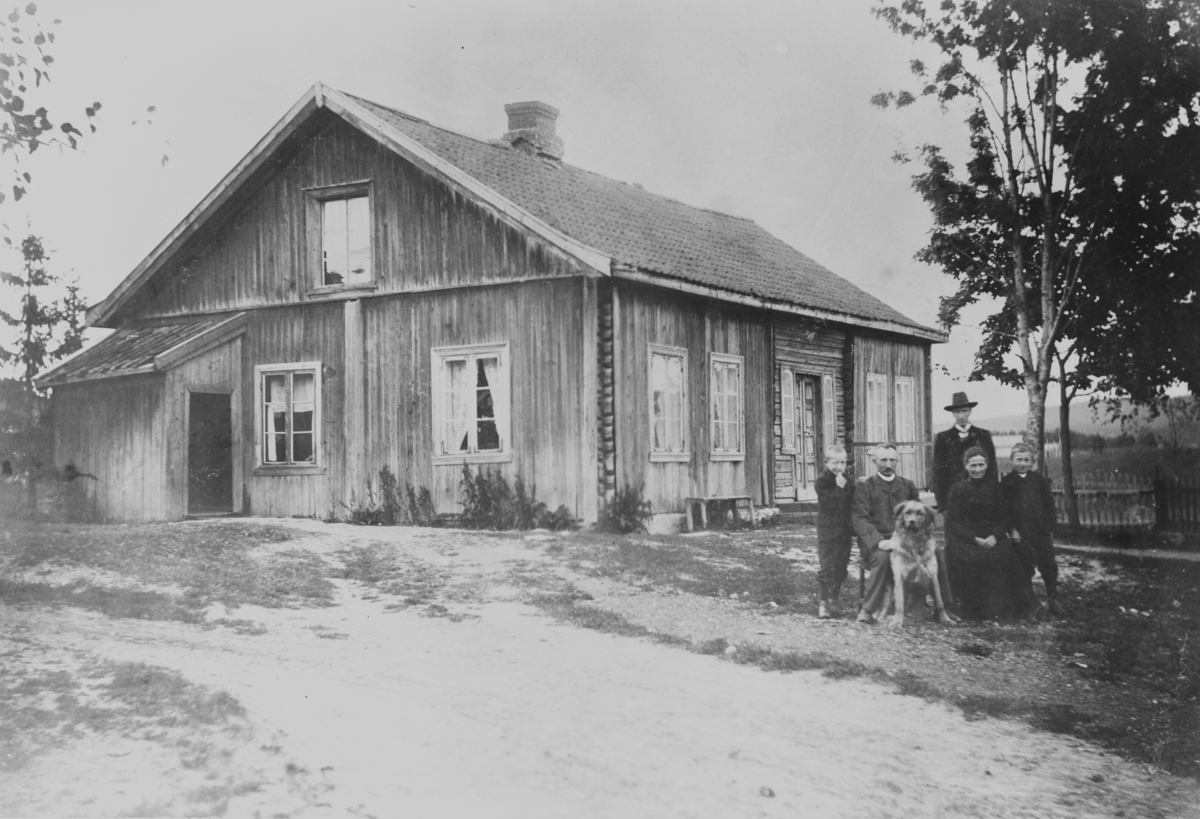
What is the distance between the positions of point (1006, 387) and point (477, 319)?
7821 mm

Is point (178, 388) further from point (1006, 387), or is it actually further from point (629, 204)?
point (1006, 387)

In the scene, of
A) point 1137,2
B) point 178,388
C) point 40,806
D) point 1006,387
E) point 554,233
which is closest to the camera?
point 40,806

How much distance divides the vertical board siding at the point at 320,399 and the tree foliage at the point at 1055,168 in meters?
9.77

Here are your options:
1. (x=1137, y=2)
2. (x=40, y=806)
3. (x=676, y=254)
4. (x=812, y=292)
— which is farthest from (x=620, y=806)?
(x=812, y=292)

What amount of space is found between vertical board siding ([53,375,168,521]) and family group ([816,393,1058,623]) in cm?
1015

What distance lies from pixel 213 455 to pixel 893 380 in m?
12.3

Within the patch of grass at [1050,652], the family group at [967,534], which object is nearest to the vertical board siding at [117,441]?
the patch of grass at [1050,652]

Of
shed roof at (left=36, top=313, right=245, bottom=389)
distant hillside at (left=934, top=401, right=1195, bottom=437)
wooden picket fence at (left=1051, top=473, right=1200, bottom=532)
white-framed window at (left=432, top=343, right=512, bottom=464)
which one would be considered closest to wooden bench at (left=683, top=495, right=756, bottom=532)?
white-framed window at (left=432, top=343, right=512, bottom=464)

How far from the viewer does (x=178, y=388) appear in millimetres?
15133

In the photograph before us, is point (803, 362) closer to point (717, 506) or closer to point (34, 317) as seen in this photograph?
point (717, 506)

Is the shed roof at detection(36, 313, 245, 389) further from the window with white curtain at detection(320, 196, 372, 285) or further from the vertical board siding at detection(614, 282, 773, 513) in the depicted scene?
the vertical board siding at detection(614, 282, 773, 513)

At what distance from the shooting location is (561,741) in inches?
213

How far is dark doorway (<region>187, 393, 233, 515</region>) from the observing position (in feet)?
53.3

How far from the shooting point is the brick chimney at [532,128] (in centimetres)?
1802
